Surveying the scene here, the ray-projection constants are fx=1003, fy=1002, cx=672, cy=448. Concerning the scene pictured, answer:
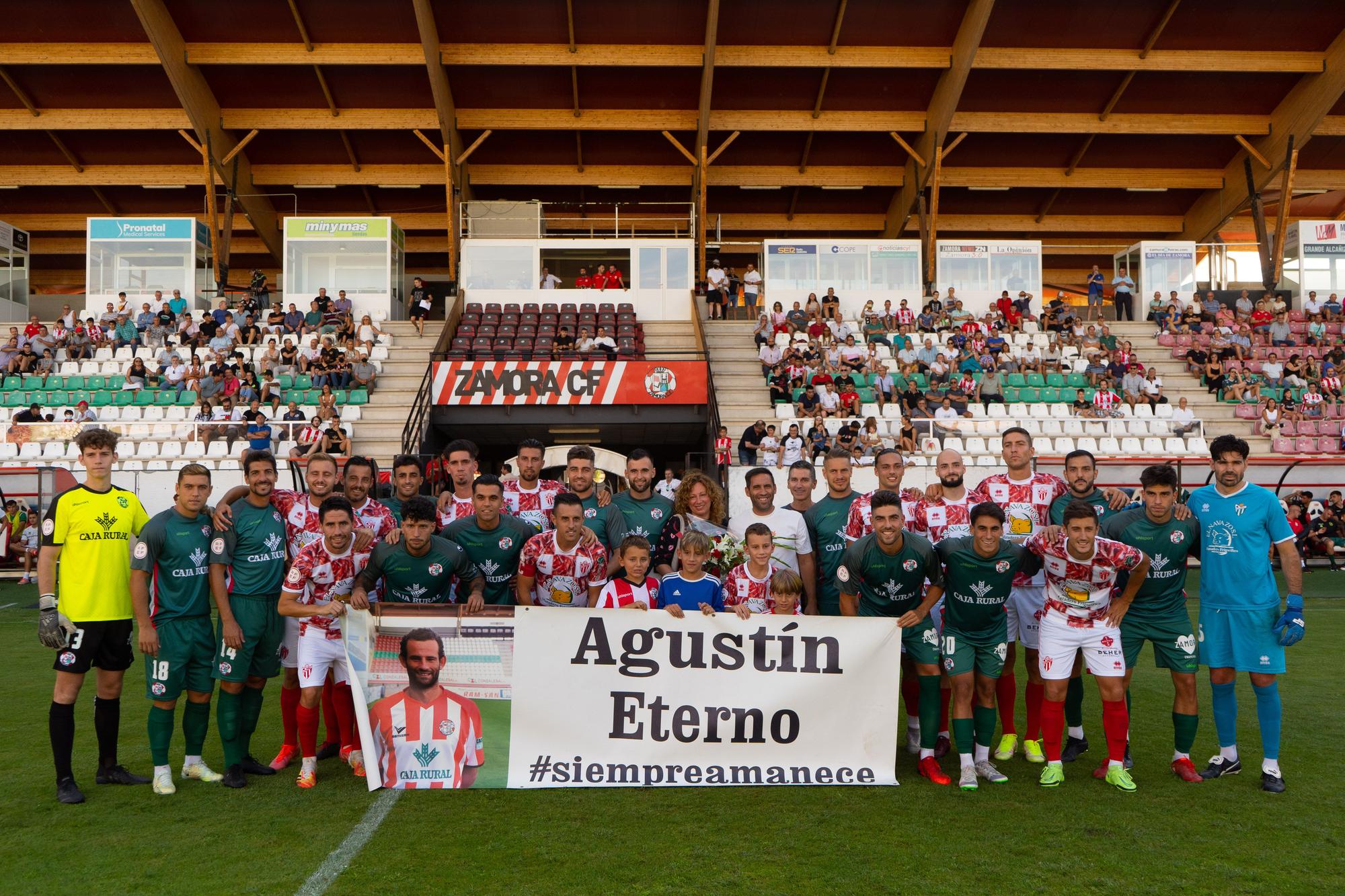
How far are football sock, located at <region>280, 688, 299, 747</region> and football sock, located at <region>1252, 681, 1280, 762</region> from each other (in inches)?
217

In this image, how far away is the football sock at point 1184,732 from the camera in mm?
5777

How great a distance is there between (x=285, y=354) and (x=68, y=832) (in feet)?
63.0

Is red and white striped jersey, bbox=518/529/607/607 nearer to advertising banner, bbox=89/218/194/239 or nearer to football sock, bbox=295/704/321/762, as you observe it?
football sock, bbox=295/704/321/762

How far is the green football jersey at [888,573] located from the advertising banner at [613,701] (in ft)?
0.94

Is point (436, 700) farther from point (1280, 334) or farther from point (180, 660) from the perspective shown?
point (1280, 334)

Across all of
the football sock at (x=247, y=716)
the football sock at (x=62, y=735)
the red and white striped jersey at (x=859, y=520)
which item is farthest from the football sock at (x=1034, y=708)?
the football sock at (x=62, y=735)

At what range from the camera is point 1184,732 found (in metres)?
5.79

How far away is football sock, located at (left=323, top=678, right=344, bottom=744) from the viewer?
6.07 m

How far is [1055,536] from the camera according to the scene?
5520 mm

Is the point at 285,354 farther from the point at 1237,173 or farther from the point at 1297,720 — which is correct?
the point at 1237,173

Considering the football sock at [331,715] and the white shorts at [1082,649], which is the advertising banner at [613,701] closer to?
the football sock at [331,715]

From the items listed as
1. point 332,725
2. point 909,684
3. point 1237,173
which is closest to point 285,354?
point 332,725

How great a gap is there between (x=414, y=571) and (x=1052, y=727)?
370 centimetres

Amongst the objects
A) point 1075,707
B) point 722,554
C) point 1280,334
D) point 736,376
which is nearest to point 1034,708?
point 1075,707
